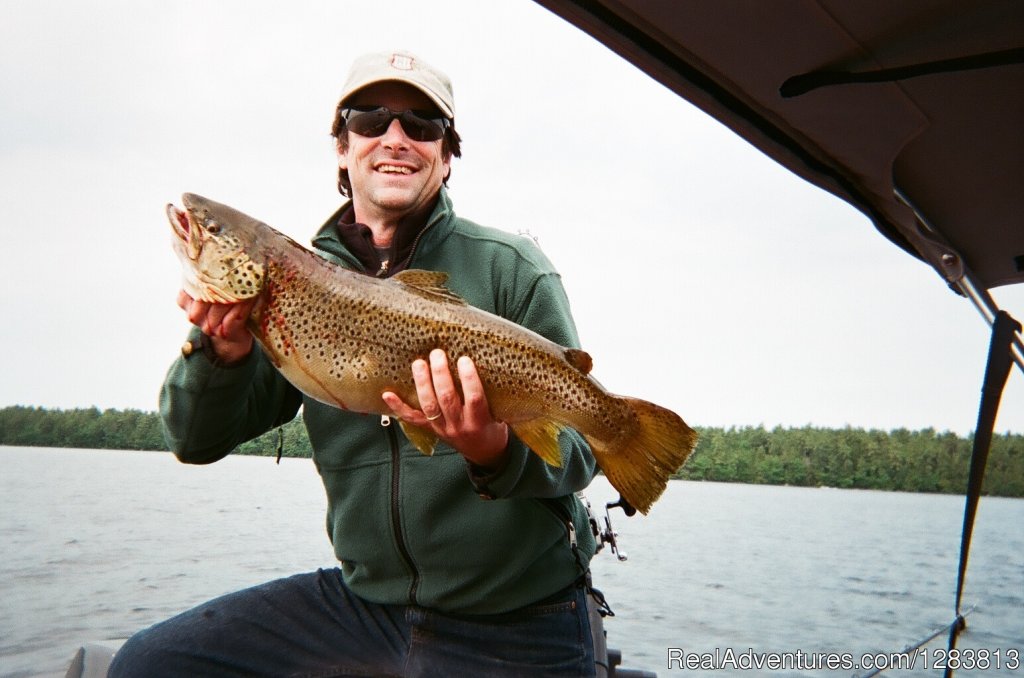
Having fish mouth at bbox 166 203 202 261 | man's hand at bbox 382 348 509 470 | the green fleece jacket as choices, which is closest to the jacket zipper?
the green fleece jacket

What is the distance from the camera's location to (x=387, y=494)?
10.5 feet

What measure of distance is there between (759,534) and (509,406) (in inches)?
1483

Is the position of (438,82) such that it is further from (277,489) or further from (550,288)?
(277,489)

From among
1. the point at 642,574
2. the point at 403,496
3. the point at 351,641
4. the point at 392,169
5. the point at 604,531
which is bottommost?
the point at 642,574

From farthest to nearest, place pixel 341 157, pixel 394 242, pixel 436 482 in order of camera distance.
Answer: pixel 341 157
pixel 394 242
pixel 436 482

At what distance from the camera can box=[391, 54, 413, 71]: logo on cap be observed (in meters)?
3.46

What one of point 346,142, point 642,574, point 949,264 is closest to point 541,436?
point 346,142

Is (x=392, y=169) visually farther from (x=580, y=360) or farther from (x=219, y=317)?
(x=580, y=360)

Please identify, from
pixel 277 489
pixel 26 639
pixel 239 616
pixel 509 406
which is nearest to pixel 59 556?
pixel 26 639

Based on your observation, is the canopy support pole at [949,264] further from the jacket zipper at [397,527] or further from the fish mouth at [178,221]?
the fish mouth at [178,221]

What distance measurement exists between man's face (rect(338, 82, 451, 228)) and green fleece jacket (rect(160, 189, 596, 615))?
0.18 meters

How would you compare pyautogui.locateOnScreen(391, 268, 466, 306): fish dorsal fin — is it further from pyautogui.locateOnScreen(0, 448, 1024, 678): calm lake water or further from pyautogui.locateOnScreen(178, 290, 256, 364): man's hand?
pyautogui.locateOnScreen(0, 448, 1024, 678): calm lake water

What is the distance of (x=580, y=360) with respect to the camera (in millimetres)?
2730

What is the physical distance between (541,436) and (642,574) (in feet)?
73.0
